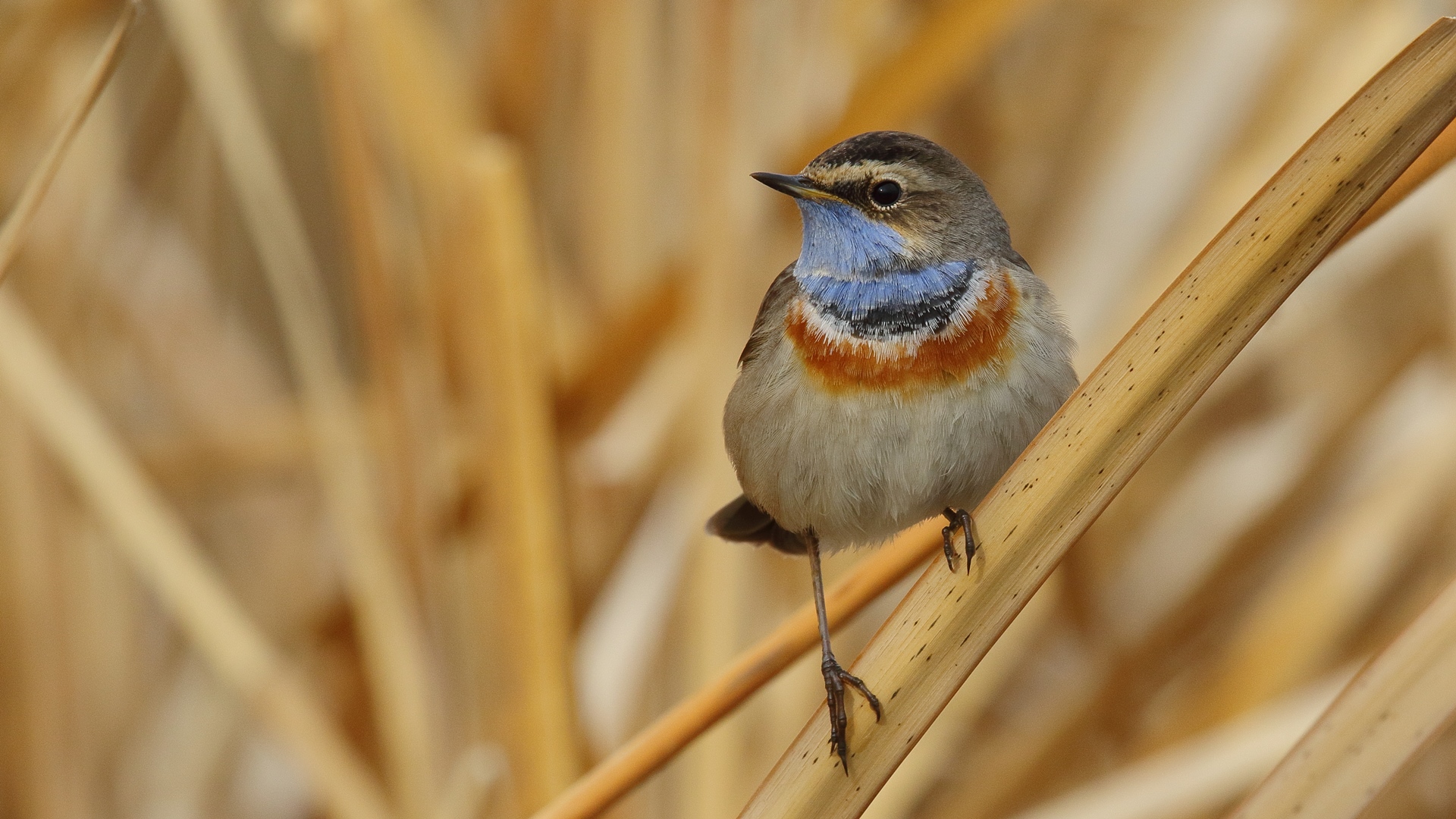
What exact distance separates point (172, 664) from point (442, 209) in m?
1.65

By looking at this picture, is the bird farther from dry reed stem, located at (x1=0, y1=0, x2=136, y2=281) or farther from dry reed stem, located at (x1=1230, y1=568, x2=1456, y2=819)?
dry reed stem, located at (x1=0, y1=0, x2=136, y2=281)

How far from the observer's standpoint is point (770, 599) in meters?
2.86

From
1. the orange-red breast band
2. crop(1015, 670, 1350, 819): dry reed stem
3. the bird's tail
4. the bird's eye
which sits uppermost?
the bird's eye

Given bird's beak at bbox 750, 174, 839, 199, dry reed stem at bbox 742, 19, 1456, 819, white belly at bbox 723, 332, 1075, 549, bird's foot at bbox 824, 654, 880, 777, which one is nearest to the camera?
dry reed stem at bbox 742, 19, 1456, 819

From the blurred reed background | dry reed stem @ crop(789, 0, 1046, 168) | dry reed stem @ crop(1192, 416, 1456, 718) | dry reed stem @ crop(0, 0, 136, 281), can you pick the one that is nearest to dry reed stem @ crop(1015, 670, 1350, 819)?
the blurred reed background

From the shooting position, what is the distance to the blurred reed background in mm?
2326

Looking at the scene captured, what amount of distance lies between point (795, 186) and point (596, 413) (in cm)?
95

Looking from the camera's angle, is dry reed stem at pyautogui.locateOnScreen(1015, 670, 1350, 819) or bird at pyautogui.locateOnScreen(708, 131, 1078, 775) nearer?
bird at pyautogui.locateOnScreen(708, 131, 1078, 775)

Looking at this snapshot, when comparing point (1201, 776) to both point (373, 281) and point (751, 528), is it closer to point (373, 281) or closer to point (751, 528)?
point (751, 528)

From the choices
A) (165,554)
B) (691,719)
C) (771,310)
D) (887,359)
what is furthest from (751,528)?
(165,554)

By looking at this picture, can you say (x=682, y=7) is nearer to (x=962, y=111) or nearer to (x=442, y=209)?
(x=442, y=209)

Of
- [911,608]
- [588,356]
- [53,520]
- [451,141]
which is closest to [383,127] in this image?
[451,141]

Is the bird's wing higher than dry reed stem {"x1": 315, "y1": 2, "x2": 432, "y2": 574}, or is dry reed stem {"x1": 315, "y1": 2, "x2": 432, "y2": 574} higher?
the bird's wing

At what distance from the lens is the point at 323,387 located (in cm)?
247
